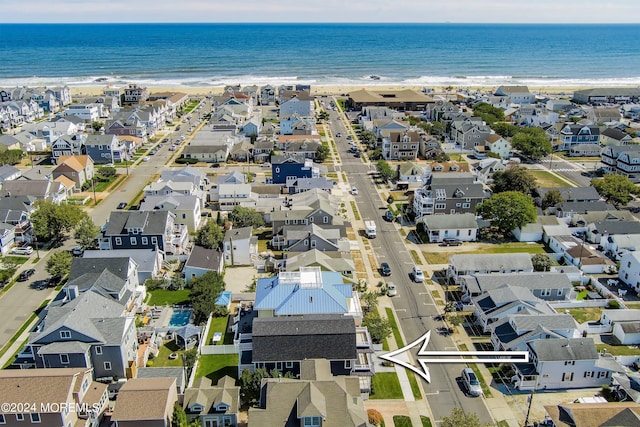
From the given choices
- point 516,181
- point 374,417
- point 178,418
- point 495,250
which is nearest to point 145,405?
point 178,418

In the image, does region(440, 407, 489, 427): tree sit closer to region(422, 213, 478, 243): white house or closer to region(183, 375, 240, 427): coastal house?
region(183, 375, 240, 427): coastal house

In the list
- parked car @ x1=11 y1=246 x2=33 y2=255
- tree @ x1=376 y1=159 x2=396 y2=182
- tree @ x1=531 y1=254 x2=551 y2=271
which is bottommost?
parked car @ x1=11 y1=246 x2=33 y2=255

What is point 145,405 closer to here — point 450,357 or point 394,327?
point 394,327

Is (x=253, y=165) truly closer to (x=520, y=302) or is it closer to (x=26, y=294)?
(x=26, y=294)

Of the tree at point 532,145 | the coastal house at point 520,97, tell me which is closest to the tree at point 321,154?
the tree at point 532,145

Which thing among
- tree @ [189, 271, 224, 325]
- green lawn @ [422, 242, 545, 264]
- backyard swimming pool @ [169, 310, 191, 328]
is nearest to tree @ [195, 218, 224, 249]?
tree @ [189, 271, 224, 325]

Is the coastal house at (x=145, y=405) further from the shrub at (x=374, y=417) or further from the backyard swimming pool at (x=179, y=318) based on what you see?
the shrub at (x=374, y=417)
